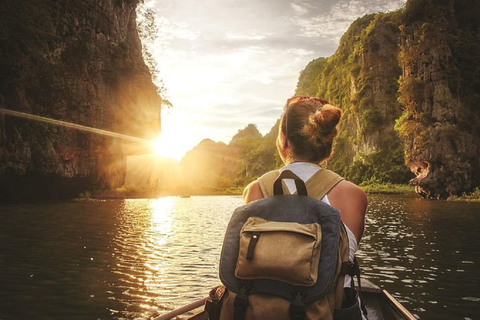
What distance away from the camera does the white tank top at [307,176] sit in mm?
2289

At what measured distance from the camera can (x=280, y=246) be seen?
6.66 ft

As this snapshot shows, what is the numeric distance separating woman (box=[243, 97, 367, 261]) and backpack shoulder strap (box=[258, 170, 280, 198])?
0.04m

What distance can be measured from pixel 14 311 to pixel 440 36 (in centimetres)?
4277

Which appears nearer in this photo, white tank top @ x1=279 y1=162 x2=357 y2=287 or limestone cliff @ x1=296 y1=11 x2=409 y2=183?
white tank top @ x1=279 y1=162 x2=357 y2=287

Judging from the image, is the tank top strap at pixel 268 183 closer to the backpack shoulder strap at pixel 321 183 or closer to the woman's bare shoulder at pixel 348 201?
the backpack shoulder strap at pixel 321 183

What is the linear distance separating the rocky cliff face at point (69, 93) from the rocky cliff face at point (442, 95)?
29786 millimetres

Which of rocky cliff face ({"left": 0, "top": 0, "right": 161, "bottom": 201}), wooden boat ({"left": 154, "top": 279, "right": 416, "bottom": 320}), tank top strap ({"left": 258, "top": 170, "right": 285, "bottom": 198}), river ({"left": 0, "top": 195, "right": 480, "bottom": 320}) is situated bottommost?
river ({"left": 0, "top": 195, "right": 480, "bottom": 320})

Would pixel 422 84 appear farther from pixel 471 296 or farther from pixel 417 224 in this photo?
pixel 471 296

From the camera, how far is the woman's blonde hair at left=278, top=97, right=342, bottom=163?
8.06 ft

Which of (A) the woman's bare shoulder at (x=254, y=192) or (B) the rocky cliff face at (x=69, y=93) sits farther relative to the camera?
(B) the rocky cliff face at (x=69, y=93)

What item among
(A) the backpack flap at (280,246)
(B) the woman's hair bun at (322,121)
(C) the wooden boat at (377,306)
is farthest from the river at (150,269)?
(B) the woman's hair bun at (322,121)

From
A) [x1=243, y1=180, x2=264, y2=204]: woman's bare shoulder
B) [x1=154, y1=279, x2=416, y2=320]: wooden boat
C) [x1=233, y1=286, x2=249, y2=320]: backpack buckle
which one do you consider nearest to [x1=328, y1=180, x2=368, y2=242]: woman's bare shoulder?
[x1=243, y1=180, x2=264, y2=204]: woman's bare shoulder

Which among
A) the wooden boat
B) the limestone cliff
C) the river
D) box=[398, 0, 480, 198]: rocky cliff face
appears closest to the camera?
the wooden boat

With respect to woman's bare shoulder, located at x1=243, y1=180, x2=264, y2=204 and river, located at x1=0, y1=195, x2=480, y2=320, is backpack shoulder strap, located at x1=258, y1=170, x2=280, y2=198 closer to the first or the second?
woman's bare shoulder, located at x1=243, y1=180, x2=264, y2=204
